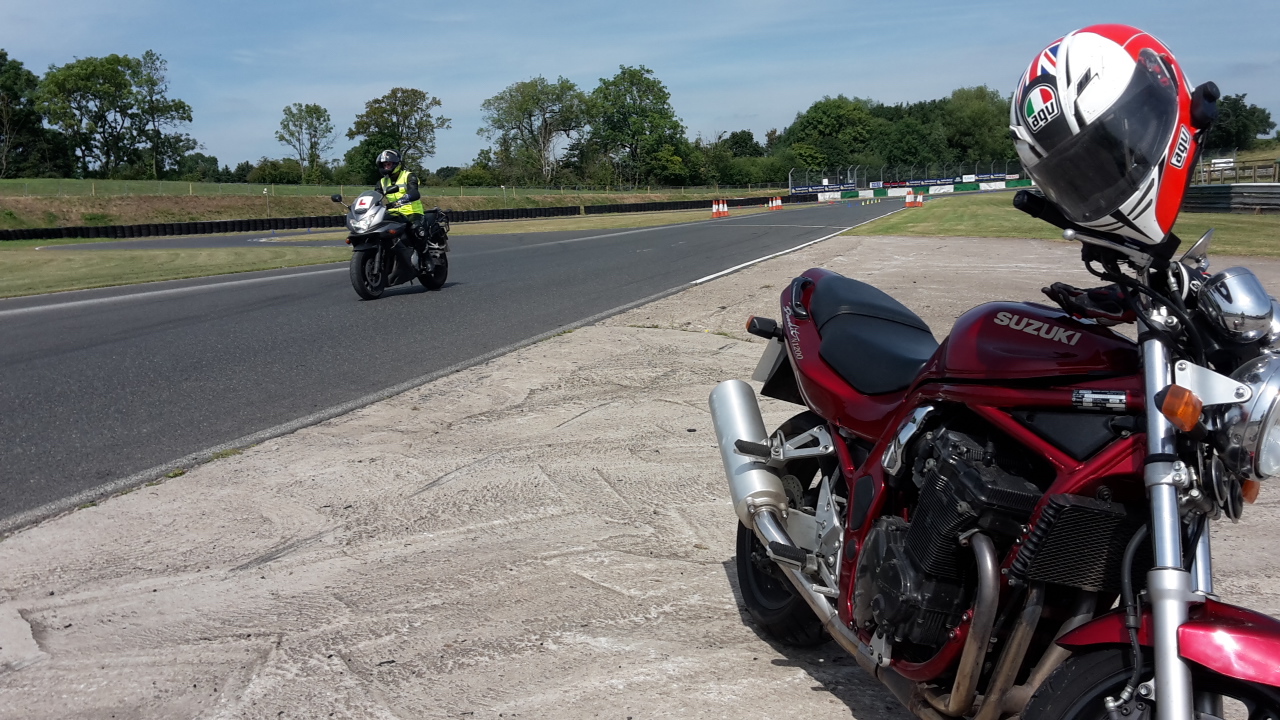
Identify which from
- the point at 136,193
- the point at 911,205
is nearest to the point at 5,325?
the point at 911,205

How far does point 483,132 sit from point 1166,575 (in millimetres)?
112526

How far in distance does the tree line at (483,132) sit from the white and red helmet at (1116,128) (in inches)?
3386

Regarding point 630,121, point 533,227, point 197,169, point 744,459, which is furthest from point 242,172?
point 744,459

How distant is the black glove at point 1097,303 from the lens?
7.54 ft

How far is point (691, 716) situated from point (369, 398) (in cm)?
468

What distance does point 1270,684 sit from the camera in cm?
185

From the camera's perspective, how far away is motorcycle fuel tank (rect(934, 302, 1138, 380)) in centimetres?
230

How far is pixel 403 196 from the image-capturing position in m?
14.1

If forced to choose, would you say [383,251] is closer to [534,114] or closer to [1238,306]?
[1238,306]

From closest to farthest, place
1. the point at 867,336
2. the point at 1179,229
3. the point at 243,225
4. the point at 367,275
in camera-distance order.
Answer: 1. the point at 867,336
2. the point at 367,275
3. the point at 1179,229
4. the point at 243,225

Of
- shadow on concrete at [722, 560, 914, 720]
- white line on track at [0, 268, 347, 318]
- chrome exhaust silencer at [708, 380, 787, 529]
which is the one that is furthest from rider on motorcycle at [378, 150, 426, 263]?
shadow on concrete at [722, 560, 914, 720]

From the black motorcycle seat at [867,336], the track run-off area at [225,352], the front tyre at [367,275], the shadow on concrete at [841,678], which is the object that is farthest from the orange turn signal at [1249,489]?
the front tyre at [367,275]

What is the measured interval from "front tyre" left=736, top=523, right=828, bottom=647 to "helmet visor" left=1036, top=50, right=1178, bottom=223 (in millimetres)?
1703

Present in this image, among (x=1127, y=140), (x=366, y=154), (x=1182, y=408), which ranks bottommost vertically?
(x=1182, y=408)
